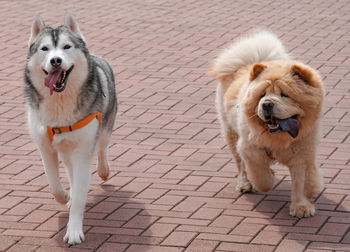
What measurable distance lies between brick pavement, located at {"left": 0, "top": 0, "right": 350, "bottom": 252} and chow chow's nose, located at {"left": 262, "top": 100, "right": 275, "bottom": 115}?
77 centimetres

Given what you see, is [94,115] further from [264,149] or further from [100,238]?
[264,149]

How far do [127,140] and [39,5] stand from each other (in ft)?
20.5

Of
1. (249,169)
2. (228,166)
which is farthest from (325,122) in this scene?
(249,169)

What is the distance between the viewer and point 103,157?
6.54m

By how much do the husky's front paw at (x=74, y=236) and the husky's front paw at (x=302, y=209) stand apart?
1.44 m

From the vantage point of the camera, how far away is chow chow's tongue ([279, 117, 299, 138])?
561 cm

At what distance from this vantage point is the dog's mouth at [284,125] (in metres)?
5.61

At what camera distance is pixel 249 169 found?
6.07 metres

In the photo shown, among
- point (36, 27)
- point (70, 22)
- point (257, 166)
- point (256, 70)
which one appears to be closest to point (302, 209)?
point (257, 166)

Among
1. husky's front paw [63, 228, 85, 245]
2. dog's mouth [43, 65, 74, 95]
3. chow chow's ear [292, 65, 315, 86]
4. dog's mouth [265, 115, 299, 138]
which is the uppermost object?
dog's mouth [43, 65, 74, 95]

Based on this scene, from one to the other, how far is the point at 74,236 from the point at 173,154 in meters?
1.84

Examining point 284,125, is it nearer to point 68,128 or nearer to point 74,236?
point 68,128

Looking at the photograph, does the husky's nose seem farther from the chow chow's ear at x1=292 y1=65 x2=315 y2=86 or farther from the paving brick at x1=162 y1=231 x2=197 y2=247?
the chow chow's ear at x1=292 y1=65 x2=315 y2=86

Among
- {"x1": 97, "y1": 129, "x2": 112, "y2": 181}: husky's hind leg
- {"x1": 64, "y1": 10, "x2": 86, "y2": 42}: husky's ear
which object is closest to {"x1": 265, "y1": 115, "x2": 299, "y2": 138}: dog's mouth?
{"x1": 97, "y1": 129, "x2": 112, "y2": 181}: husky's hind leg
